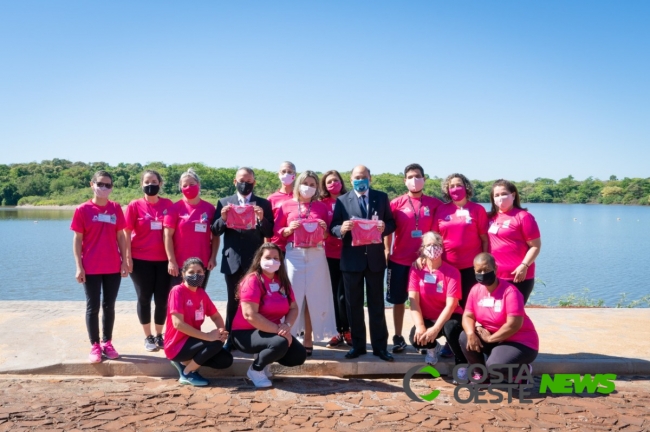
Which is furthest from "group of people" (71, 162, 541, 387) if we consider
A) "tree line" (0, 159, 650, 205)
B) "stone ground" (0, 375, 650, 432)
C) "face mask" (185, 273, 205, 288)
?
"tree line" (0, 159, 650, 205)

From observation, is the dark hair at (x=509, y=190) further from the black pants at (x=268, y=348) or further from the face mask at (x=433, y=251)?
the black pants at (x=268, y=348)

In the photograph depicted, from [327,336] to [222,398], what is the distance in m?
1.49

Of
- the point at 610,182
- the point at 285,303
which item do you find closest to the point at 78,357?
the point at 285,303

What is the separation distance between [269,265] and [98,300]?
2017mm

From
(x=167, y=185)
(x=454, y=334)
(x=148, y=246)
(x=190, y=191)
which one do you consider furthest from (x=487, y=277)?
(x=167, y=185)

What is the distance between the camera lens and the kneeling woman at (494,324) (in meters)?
5.28

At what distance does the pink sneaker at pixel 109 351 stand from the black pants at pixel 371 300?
8.86 ft

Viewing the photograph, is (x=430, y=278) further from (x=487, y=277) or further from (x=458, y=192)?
(x=458, y=192)

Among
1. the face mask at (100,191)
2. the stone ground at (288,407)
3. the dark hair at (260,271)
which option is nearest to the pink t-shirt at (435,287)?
the stone ground at (288,407)

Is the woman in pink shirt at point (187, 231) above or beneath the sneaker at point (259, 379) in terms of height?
above

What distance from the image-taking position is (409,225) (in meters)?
6.08

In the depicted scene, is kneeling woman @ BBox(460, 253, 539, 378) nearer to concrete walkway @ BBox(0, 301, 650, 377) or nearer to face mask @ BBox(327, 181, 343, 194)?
concrete walkway @ BBox(0, 301, 650, 377)

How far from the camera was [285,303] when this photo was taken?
561cm

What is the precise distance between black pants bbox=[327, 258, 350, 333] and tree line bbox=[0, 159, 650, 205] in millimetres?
39711
